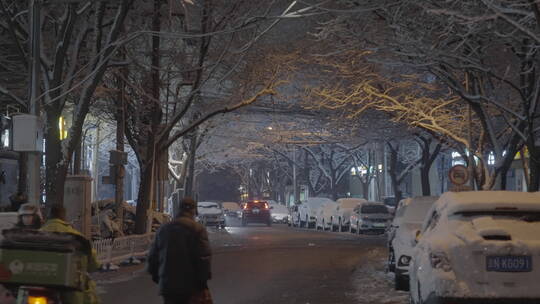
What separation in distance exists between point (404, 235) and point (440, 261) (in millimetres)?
6706

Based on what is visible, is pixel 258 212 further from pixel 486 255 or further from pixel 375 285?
pixel 486 255

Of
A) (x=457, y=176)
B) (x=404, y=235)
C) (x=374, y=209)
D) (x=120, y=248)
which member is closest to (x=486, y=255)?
(x=404, y=235)

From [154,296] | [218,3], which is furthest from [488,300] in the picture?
[218,3]

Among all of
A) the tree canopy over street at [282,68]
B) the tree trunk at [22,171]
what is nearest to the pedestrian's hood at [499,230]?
the tree canopy over street at [282,68]

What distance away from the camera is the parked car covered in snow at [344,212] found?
46253mm

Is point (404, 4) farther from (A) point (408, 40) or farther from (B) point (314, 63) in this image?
(B) point (314, 63)

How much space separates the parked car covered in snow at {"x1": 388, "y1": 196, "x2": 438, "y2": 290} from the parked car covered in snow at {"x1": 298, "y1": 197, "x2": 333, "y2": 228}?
34.8 m

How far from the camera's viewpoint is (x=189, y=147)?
1876 inches

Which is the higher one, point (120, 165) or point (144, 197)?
point (120, 165)

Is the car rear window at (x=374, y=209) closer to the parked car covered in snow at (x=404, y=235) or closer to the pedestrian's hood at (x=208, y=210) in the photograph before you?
the pedestrian's hood at (x=208, y=210)

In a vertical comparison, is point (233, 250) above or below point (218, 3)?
below

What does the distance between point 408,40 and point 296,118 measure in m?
26.3

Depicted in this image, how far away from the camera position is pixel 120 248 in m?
22.5

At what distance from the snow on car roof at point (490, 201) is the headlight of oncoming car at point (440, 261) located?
0.70 m
